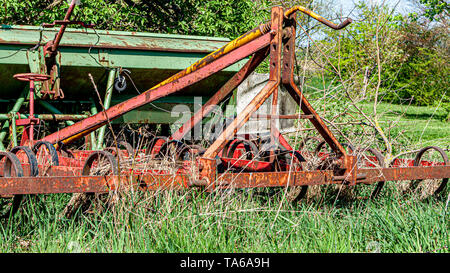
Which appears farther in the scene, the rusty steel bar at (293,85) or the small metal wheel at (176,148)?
the small metal wheel at (176,148)

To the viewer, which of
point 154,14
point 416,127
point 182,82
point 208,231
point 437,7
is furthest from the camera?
point 437,7

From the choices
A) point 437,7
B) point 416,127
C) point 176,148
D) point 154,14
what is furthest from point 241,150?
point 437,7

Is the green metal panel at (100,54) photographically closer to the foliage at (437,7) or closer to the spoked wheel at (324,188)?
the spoked wheel at (324,188)

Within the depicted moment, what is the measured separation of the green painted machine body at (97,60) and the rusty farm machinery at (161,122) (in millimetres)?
12

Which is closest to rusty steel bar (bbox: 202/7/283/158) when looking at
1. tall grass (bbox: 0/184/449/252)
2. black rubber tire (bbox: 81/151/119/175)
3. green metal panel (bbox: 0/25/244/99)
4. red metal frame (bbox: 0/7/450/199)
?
red metal frame (bbox: 0/7/450/199)

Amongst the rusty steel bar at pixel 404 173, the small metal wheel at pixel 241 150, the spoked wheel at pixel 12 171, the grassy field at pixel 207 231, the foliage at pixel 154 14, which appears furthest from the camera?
the foliage at pixel 154 14

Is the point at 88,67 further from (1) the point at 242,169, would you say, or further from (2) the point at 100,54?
(1) the point at 242,169

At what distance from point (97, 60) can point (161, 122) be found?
1.15 meters

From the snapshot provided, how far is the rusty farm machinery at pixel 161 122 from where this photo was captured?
10.4 ft

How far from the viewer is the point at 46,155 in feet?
12.5

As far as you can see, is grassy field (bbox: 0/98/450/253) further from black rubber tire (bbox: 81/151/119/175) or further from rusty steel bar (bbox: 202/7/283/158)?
rusty steel bar (bbox: 202/7/283/158)

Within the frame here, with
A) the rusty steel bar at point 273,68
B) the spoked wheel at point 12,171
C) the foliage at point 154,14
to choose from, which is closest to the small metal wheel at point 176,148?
the rusty steel bar at point 273,68

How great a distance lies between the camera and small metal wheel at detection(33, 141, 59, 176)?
3592 millimetres
